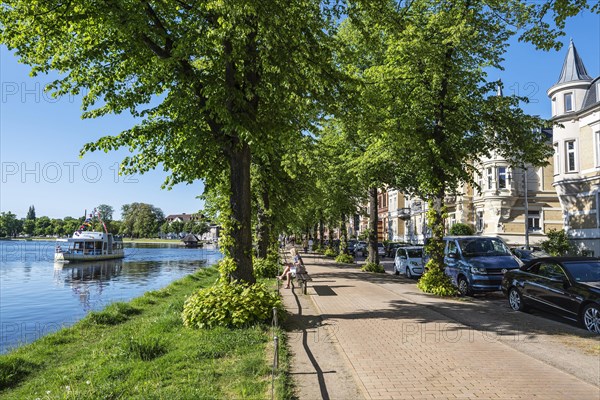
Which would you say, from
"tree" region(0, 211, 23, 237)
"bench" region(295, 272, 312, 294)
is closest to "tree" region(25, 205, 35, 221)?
"tree" region(0, 211, 23, 237)

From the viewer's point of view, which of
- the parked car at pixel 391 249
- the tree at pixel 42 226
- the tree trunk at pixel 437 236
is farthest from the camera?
the tree at pixel 42 226

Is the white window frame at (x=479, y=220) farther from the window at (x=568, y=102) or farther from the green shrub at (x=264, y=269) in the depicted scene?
the green shrub at (x=264, y=269)

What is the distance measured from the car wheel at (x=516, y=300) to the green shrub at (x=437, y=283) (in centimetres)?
214

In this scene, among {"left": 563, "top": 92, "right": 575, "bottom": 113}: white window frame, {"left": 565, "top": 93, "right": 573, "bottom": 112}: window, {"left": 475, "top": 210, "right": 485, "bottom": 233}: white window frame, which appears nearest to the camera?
{"left": 563, "top": 92, "right": 575, "bottom": 113}: white window frame

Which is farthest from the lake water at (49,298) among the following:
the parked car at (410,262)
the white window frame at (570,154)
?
the white window frame at (570,154)

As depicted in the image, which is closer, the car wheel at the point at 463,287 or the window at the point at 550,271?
the window at the point at 550,271

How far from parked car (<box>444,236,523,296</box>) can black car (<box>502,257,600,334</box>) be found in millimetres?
1464

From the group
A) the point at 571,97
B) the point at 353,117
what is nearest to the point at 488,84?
the point at 353,117

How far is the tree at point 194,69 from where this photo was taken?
359 inches

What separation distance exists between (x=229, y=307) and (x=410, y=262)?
15.2 metres

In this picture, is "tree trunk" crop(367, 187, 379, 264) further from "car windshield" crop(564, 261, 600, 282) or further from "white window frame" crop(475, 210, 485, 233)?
"white window frame" crop(475, 210, 485, 233)

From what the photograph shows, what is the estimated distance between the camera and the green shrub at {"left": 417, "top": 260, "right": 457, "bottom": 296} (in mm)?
14266

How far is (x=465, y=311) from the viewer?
37.3 ft

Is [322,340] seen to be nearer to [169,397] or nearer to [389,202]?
[169,397]
